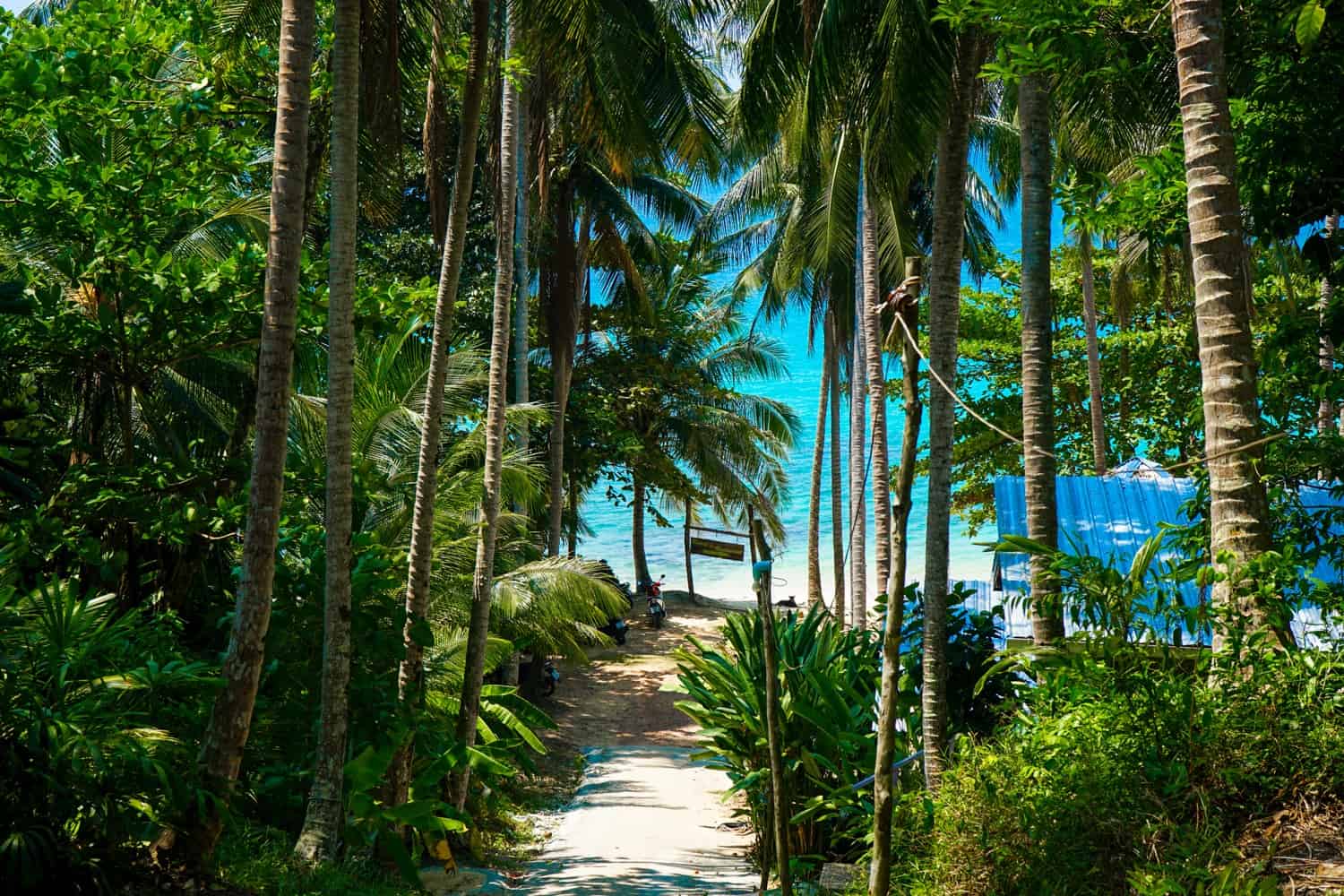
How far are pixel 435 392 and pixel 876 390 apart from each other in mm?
6586

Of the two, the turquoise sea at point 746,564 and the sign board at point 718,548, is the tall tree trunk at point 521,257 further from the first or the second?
the turquoise sea at point 746,564

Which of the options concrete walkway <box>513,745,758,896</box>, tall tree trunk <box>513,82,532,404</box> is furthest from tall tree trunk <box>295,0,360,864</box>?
tall tree trunk <box>513,82,532,404</box>

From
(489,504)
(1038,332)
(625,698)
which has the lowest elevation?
(625,698)

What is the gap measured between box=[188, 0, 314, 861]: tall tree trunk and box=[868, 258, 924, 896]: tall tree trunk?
3605 mm

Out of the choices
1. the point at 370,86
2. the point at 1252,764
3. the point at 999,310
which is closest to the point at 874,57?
the point at 370,86

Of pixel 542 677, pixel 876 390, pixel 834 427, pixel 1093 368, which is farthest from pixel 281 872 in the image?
pixel 834 427

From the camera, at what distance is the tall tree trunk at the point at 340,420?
6832 millimetres

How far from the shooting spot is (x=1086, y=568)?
15.9ft

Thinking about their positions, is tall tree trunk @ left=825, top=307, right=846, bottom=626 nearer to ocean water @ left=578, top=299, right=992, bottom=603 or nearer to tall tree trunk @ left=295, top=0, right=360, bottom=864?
tall tree trunk @ left=295, top=0, right=360, bottom=864

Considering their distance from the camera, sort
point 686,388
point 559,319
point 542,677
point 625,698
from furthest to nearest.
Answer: point 686,388 < point 625,698 < point 542,677 < point 559,319

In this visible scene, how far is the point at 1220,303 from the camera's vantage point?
5082mm

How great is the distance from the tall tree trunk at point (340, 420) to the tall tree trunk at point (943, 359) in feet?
12.3

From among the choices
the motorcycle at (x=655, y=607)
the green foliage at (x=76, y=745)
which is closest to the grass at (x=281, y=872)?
the green foliage at (x=76, y=745)

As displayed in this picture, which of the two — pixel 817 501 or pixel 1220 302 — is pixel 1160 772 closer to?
pixel 1220 302
